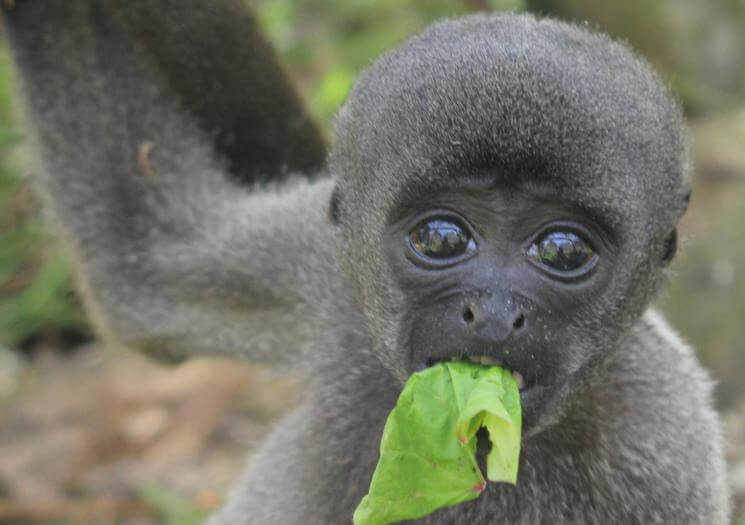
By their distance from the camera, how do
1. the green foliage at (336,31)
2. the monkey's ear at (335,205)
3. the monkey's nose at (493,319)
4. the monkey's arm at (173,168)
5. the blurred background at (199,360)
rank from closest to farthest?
the monkey's nose at (493,319)
the monkey's ear at (335,205)
the monkey's arm at (173,168)
the blurred background at (199,360)
the green foliage at (336,31)

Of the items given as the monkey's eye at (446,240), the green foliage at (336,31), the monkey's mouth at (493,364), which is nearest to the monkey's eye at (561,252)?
the monkey's eye at (446,240)

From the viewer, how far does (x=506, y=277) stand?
301cm

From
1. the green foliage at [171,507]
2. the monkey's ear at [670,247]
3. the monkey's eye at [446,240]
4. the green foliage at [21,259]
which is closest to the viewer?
the monkey's eye at [446,240]

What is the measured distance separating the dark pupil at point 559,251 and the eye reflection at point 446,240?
7.4 inches

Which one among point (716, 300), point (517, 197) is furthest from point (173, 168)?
point (716, 300)

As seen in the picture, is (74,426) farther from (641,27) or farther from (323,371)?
(641,27)

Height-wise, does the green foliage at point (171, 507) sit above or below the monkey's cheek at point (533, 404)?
above

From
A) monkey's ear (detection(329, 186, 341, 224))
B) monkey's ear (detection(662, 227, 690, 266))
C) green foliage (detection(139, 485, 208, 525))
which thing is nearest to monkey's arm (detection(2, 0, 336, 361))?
monkey's ear (detection(329, 186, 341, 224))

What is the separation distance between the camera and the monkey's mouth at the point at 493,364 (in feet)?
9.75

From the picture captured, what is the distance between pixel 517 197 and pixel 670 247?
25.6 inches

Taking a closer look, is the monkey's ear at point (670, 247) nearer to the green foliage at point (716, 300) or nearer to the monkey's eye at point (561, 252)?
the monkey's eye at point (561, 252)

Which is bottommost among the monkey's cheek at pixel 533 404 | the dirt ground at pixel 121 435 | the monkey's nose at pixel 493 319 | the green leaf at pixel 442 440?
the green leaf at pixel 442 440

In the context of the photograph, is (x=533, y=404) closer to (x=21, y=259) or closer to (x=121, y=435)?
(x=21, y=259)

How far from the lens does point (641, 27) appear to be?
755 cm
